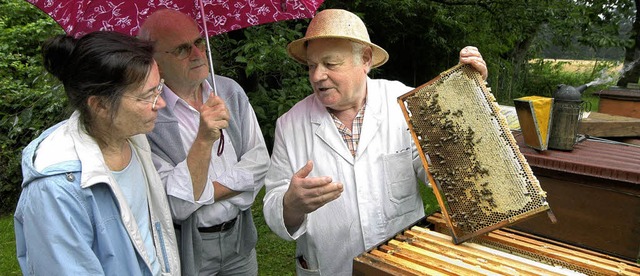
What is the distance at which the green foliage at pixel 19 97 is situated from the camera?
4.29 metres

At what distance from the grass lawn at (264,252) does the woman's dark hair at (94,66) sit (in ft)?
9.12

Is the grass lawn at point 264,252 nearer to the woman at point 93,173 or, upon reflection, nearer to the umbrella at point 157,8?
the umbrella at point 157,8

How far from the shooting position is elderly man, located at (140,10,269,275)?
1.76m

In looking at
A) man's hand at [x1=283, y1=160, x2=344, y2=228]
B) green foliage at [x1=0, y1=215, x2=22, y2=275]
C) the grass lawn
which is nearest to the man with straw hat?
man's hand at [x1=283, y1=160, x2=344, y2=228]

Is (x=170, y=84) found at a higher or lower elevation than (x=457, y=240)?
higher

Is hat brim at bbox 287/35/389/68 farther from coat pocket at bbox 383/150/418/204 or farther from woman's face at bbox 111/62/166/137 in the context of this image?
woman's face at bbox 111/62/166/137

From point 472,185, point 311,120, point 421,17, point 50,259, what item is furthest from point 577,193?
point 421,17

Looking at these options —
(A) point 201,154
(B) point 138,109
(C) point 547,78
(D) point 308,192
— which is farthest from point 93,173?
(C) point 547,78

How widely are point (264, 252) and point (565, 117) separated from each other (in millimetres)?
3038

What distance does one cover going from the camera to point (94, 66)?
1391 mm

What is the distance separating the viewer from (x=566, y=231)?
6.12 feet

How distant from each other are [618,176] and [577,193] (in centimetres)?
18

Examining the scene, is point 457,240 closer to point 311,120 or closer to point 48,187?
point 311,120

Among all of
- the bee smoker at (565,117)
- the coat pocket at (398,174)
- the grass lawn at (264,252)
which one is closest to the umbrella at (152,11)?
the coat pocket at (398,174)
